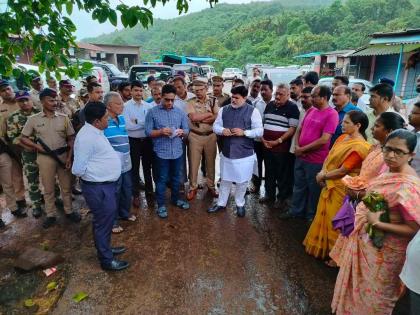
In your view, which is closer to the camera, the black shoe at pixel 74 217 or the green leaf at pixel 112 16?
the green leaf at pixel 112 16

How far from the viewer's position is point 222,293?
2.88m

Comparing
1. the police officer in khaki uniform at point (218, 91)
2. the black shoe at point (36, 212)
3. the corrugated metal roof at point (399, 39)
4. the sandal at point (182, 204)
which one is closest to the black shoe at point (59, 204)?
the black shoe at point (36, 212)

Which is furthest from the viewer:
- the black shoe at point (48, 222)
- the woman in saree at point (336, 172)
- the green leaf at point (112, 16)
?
the black shoe at point (48, 222)

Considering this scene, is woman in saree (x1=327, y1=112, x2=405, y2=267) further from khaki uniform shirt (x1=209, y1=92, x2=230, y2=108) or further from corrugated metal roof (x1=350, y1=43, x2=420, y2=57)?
corrugated metal roof (x1=350, y1=43, x2=420, y2=57)

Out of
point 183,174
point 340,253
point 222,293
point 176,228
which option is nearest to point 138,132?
point 183,174

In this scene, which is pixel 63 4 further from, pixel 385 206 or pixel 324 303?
pixel 324 303

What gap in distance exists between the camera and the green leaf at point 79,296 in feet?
9.09

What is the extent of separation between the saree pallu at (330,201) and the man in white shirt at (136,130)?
266 cm

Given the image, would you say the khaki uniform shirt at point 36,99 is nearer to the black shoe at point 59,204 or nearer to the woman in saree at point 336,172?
the black shoe at point 59,204

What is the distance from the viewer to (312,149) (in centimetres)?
374

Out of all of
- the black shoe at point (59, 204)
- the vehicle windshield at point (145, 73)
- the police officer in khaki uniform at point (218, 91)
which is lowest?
the black shoe at point (59, 204)

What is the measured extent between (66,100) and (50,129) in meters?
1.52

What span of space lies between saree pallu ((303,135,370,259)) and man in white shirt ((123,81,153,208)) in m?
2.66

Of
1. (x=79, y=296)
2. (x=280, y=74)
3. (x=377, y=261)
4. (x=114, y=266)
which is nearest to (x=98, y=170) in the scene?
(x=114, y=266)
